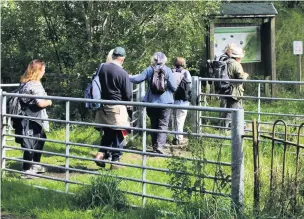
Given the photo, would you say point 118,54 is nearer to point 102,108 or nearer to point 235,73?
point 102,108

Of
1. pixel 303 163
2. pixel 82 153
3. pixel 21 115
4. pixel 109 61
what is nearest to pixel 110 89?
pixel 109 61

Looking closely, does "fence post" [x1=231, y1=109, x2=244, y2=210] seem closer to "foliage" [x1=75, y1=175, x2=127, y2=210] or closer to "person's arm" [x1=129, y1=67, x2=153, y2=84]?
"foliage" [x1=75, y1=175, x2=127, y2=210]

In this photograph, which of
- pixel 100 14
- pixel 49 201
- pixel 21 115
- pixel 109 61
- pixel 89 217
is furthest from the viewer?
pixel 100 14

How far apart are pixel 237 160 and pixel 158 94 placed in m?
4.17

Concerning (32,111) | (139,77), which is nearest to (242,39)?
(139,77)

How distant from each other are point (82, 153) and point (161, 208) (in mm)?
4018

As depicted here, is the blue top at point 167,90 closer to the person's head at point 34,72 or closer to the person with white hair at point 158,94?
the person with white hair at point 158,94

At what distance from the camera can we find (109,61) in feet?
27.1

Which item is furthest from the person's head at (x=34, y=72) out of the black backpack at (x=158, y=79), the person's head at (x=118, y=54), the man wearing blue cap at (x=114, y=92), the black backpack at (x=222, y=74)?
the black backpack at (x=222, y=74)

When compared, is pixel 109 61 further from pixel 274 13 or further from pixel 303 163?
pixel 274 13

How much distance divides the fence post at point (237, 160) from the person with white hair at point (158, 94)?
3.60 metres

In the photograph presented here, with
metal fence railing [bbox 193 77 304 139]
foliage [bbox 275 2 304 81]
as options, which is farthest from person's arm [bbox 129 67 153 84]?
foliage [bbox 275 2 304 81]

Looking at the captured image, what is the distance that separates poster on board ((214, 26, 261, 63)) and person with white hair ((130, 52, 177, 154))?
724 cm

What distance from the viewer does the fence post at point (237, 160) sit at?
5.16m
